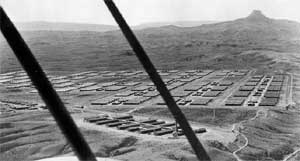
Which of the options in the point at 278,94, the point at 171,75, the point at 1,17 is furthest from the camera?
the point at 171,75

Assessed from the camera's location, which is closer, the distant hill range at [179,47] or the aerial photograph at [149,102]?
the aerial photograph at [149,102]

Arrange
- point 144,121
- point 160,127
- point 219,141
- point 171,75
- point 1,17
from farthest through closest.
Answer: point 171,75 → point 144,121 → point 160,127 → point 219,141 → point 1,17

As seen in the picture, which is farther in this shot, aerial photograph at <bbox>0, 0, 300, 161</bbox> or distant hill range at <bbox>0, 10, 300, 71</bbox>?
distant hill range at <bbox>0, 10, 300, 71</bbox>

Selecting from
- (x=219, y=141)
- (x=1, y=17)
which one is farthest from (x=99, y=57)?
(x=1, y=17)

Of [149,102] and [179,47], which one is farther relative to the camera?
[179,47]

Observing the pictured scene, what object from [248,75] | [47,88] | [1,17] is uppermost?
[1,17]

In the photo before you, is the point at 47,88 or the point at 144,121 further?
the point at 144,121

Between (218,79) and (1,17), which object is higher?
(1,17)

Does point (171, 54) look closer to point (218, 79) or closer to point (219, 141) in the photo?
point (218, 79)
